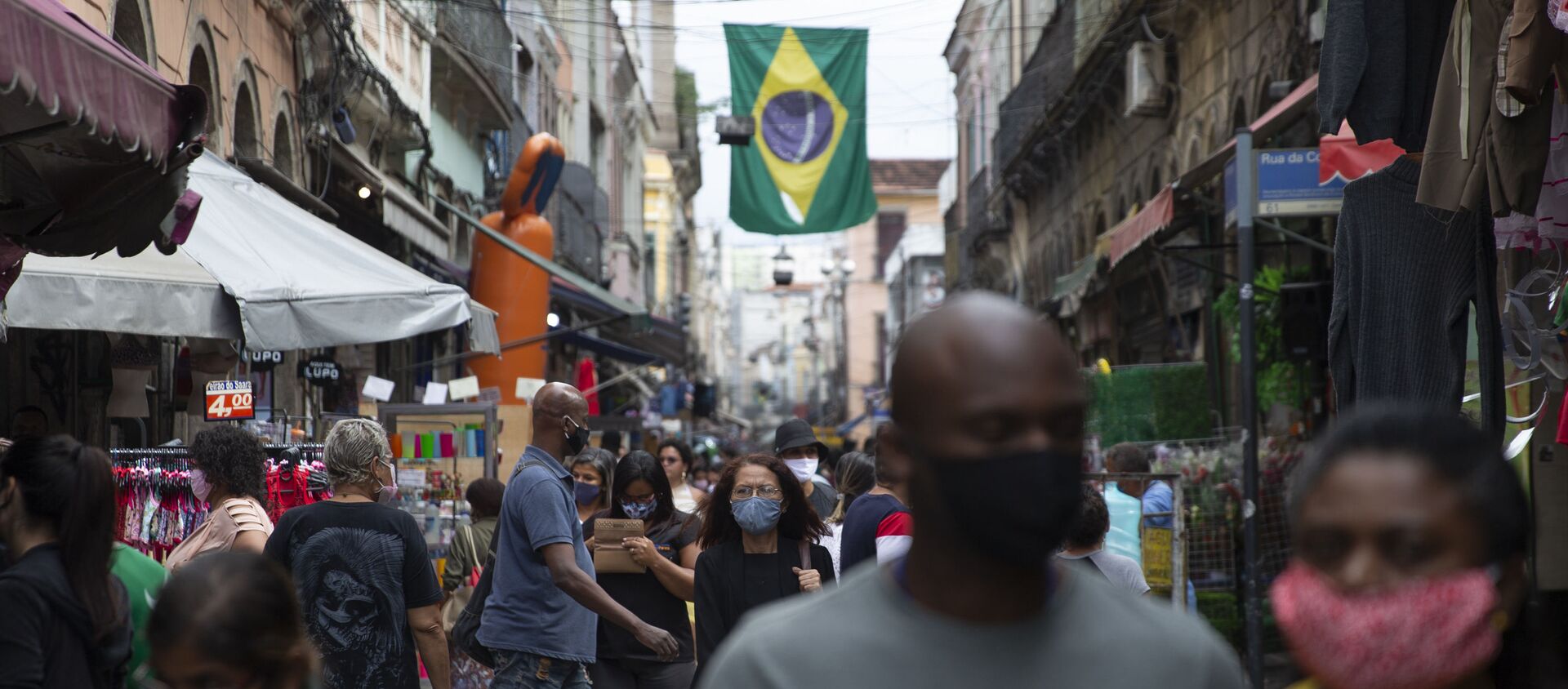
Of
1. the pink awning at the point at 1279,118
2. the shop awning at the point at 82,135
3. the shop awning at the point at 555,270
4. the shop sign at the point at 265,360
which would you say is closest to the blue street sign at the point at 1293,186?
the pink awning at the point at 1279,118

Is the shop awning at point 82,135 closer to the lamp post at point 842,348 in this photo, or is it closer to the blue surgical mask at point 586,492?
the blue surgical mask at point 586,492

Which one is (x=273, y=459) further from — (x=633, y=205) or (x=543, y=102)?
(x=633, y=205)

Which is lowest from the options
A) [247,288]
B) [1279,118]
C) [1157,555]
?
[1157,555]

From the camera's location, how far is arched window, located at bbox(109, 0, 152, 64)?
1078 centimetres

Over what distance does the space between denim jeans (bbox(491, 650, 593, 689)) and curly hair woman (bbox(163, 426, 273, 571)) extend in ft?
3.52

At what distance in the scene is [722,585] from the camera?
623 centimetres

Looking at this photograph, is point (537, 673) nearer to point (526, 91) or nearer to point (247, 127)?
point (247, 127)

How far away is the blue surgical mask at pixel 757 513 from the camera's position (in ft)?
20.5

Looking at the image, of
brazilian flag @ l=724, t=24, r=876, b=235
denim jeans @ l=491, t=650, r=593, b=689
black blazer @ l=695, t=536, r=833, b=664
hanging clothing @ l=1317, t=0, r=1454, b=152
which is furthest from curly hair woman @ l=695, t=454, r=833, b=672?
brazilian flag @ l=724, t=24, r=876, b=235

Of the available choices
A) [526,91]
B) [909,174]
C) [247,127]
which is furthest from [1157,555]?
[909,174]

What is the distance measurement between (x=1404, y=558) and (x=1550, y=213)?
4.27 metres

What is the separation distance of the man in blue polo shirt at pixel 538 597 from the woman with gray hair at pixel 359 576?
0.49 meters

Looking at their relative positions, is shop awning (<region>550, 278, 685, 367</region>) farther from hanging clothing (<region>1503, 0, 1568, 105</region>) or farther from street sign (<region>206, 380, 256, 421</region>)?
hanging clothing (<region>1503, 0, 1568, 105</region>)

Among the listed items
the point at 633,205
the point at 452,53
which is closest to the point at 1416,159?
the point at 452,53
